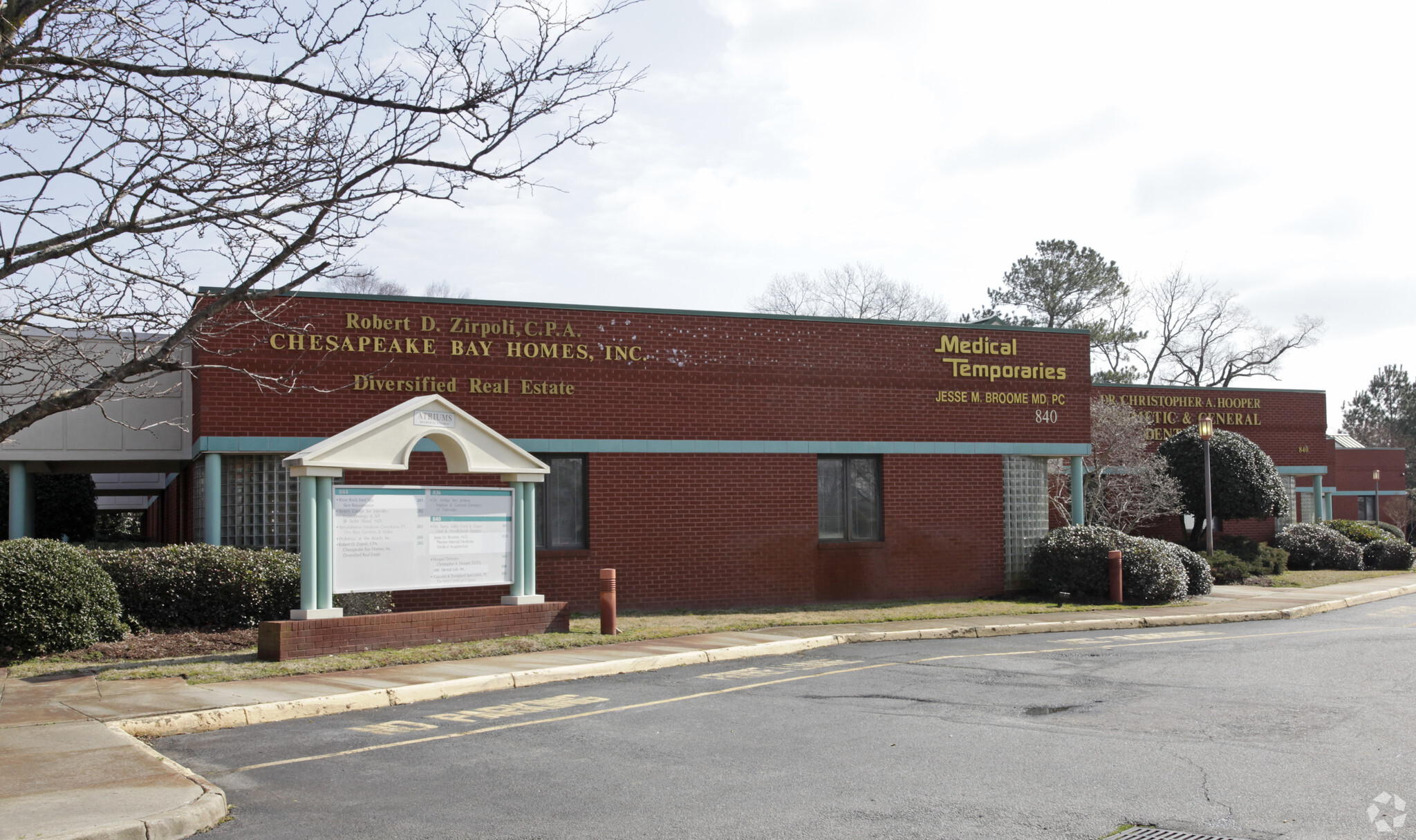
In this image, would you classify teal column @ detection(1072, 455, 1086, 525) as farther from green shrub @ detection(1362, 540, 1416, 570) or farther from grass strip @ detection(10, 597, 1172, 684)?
green shrub @ detection(1362, 540, 1416, 570)

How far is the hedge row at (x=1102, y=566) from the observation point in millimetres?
21188

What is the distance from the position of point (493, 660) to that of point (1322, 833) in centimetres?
909

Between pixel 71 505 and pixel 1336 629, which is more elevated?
pixel 71 505

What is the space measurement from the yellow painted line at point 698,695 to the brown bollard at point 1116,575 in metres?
Result: 3.97

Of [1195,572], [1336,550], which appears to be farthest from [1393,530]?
[1195,572]

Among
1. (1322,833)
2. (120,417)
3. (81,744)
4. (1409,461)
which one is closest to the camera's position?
(1322,833)

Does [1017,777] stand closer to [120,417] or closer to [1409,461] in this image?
[120,417]

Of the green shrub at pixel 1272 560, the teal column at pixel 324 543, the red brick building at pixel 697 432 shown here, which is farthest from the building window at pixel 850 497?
the green shrub at pixel 1272 560

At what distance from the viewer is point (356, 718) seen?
404 inches

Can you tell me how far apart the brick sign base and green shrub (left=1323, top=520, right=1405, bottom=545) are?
1077 inches

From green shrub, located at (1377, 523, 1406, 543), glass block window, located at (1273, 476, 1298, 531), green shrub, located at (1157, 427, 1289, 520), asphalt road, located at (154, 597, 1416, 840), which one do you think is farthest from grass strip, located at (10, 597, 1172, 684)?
green shrub, located at (1377, 523, 1406, 543)

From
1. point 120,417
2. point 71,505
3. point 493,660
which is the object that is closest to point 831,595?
point 493,660

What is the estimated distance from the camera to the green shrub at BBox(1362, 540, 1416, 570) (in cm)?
3344

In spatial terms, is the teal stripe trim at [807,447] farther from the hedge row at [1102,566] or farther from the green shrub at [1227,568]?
the green shrub at [1227,568]
